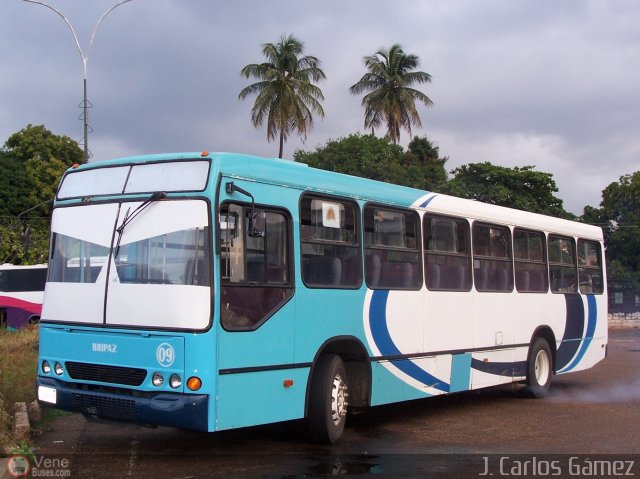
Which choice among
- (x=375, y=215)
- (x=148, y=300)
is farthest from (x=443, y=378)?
(x=148, y=300)

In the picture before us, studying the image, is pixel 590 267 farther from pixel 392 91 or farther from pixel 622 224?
pixel 622 224

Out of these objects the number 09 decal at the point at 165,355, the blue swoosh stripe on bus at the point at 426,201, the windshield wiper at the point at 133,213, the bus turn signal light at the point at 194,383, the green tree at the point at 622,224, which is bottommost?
the bus turn signal light at the point at 194,383

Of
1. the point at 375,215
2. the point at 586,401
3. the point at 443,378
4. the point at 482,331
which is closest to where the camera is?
the point at 375,215

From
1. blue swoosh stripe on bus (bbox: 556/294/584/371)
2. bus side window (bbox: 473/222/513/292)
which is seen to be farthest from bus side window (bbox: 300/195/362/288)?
blue swoosh stripe on bus (bbox: 556/294/584/371)

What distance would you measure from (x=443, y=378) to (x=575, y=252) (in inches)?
201

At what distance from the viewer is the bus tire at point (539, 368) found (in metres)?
12.9

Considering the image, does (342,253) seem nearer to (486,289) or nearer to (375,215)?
(375,215)

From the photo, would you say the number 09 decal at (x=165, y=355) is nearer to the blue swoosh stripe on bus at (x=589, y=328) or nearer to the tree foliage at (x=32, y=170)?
the blue swoosh stripe on bus at (x=589, y=328)

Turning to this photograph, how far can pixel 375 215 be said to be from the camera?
374 inches

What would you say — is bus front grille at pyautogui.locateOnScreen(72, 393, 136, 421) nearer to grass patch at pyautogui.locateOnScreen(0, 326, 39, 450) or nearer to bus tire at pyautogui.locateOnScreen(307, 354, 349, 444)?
grass patch at pyautogui.locateOnScreen(0, 326, 39, 450)

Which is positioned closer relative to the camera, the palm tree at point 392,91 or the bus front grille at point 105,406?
the bus front grille at point 105,406

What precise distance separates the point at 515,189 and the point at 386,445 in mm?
32147

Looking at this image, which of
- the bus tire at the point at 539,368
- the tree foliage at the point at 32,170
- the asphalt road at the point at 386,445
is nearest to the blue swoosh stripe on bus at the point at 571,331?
the bus tire at the point at 539,368

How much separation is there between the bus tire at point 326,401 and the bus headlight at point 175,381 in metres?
1.80
